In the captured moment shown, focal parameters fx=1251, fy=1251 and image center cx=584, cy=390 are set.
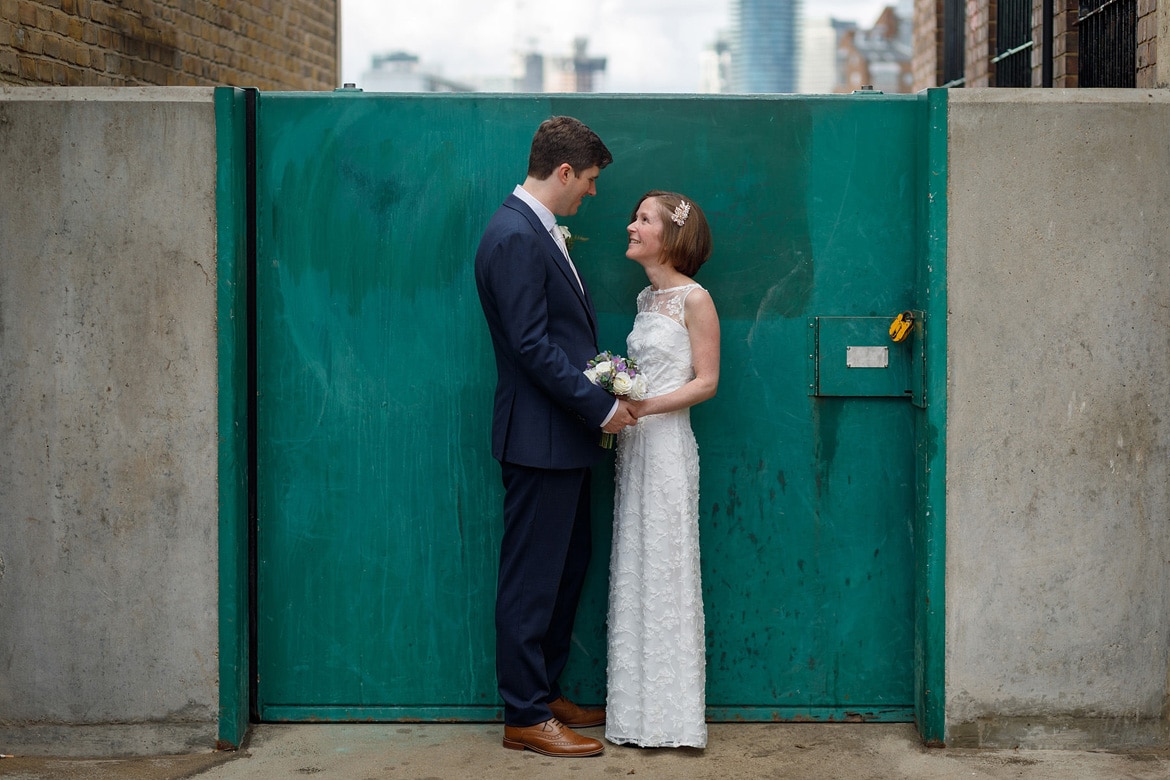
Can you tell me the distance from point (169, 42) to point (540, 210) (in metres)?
2.97

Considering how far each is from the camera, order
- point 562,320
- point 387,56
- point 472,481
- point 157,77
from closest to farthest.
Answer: point 562,320 → point 472,481 → point 157,77 → point 387,56

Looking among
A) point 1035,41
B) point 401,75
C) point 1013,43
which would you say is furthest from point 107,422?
point 401,75

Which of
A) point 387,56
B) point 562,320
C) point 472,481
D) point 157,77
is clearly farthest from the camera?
point 387,56

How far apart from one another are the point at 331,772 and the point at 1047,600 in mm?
2527

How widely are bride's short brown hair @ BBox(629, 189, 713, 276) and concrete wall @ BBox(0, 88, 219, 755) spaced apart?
155 cm

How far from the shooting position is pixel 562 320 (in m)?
4.18

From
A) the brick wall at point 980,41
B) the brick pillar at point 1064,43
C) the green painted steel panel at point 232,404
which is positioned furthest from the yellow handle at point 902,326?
the brick wall at point 980,41

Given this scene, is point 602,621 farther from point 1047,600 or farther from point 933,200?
point 933,200

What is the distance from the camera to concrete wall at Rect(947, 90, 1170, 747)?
428 centimetres

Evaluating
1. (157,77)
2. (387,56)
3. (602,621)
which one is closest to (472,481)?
(602,621)

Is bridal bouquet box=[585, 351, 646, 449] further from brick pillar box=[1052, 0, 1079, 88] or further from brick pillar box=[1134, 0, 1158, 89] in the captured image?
brick pillar box=[1052, 0, 1079, 88]

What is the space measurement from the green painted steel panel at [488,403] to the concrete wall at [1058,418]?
24 centimetres

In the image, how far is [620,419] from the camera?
162 inches

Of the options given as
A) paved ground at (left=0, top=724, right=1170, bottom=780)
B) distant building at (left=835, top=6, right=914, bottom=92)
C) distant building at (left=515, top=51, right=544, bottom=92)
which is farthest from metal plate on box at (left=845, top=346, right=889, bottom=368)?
distant building at (left=515, top=51, right=544, bottom=92)
